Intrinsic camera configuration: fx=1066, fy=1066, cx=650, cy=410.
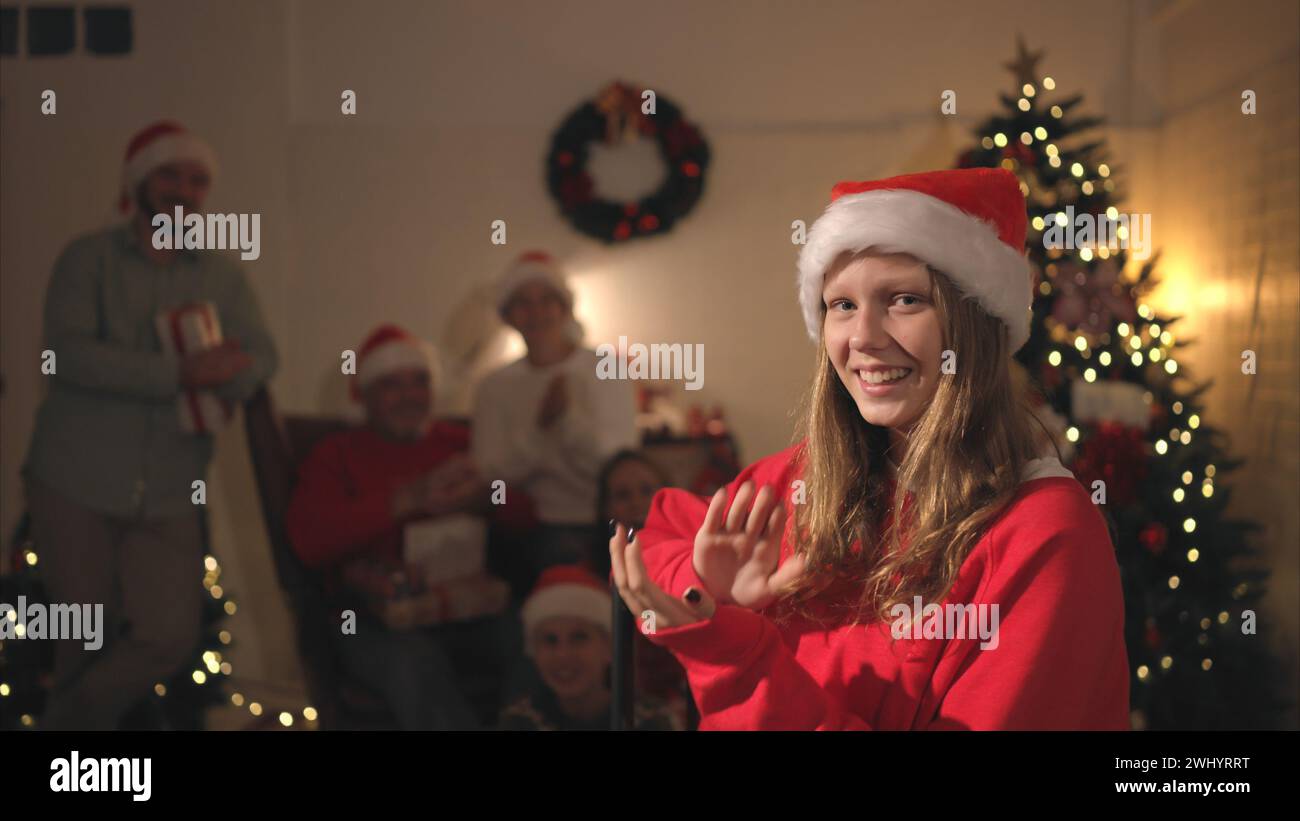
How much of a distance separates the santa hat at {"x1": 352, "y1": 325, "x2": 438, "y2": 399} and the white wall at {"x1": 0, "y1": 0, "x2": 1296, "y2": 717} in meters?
0.64

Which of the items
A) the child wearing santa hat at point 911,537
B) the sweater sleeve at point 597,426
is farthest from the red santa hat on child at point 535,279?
the child wearing santa hat at point 911,537

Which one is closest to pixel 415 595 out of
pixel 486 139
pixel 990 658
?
pixel 486 139

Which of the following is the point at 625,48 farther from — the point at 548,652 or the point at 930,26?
the point at 548,652

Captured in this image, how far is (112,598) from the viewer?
3354 mm

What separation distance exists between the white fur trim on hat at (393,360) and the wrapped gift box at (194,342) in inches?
18.4

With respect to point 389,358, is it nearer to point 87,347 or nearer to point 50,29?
point 87,347

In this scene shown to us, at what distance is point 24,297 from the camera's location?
4.01 m

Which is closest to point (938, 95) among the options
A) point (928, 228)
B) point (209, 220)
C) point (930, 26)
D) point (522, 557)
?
point (930, 26)

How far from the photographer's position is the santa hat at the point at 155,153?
3395 millimetres

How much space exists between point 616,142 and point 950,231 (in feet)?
10.2

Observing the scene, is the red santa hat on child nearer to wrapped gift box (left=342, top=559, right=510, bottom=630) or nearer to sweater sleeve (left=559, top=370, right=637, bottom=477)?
sweater sleeve (left=559, top=370, right=637, bottom=477)

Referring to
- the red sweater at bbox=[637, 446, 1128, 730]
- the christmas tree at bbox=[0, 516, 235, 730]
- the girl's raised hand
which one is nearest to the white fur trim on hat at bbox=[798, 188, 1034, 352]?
the red sweater at bbox=[637, 446, 1128, 730]

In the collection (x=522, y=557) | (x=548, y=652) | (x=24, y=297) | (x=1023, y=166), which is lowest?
(x=548, y=652)

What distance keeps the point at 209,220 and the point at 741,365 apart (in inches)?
83.3
